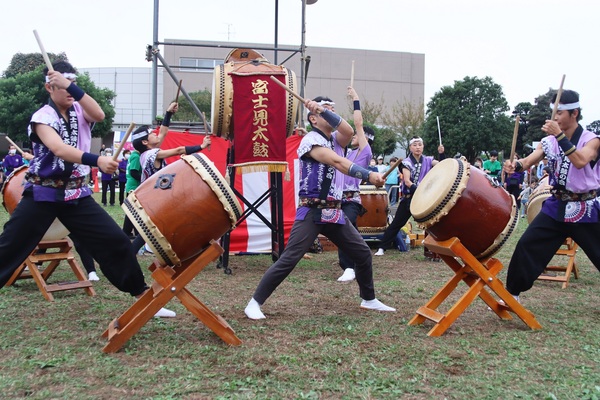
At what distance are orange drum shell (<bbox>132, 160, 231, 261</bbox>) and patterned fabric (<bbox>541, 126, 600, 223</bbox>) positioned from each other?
251 cm

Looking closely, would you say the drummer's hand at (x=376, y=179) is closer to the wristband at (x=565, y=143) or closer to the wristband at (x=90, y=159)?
the wristband at (x=565, y=143)

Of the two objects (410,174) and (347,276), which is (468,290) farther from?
(410,174)

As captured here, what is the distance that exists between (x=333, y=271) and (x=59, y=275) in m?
3.08

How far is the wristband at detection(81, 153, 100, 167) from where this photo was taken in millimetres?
3158

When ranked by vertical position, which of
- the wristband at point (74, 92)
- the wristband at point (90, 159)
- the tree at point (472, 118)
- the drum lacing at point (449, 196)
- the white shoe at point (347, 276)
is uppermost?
the tree at point (472, 118)

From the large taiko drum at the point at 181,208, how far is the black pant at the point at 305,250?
2.76 feet

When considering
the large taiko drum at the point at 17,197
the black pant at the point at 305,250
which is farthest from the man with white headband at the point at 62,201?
the large taiko drum at the point at 17,197

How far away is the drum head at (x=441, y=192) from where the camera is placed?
3.49 metres

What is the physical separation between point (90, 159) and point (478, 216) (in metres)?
2.55

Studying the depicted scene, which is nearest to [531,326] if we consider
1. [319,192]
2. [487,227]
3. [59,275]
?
[487,227]

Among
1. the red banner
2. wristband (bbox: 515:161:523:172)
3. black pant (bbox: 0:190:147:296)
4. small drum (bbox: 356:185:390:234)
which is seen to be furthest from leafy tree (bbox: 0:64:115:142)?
wristband (bbox: 515:161:523:172)

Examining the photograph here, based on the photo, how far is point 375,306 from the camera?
4316 millimetres

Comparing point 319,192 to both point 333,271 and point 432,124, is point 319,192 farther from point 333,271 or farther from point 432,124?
point 432,124

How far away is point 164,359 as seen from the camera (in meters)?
3.03
